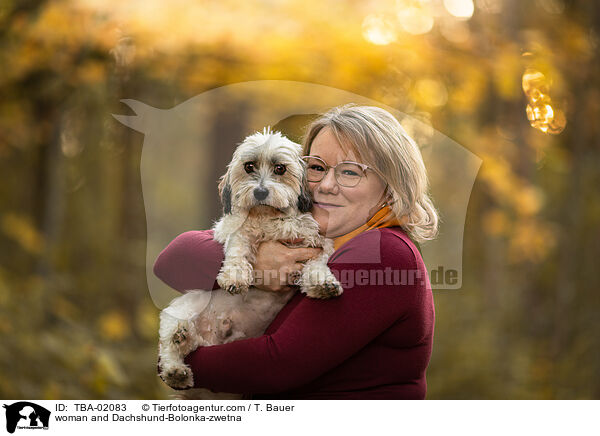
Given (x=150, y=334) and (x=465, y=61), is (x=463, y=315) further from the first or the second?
(x=150, y=334)

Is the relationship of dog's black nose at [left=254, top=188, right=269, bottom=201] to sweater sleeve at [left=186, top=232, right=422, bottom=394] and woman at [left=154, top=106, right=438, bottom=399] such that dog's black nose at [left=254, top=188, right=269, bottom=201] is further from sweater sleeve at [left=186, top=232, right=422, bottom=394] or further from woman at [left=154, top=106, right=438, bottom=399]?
sweater sleeve at [left=186, top=232, right=422, bottom=394]

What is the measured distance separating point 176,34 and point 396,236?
488 cm

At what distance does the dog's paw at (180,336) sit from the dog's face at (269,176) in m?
0.55

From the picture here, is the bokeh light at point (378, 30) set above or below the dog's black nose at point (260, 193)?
above

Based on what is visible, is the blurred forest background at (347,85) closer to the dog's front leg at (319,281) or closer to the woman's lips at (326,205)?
the woman's lips at (326,205)

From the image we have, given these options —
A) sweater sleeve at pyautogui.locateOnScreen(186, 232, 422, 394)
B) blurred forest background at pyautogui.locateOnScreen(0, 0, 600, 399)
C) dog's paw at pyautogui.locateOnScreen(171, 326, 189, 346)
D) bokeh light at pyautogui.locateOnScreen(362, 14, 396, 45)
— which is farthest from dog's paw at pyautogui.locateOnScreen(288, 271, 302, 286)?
bokeh light at pyautogui.locateOnScreen(362, 14, 396, 45)

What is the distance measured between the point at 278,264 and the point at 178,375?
2.01 feet

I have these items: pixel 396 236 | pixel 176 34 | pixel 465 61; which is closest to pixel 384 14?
pixel 465 61

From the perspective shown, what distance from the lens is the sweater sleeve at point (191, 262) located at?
8.32 ft

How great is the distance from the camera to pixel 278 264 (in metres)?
2.59

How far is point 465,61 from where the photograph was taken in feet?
22.5

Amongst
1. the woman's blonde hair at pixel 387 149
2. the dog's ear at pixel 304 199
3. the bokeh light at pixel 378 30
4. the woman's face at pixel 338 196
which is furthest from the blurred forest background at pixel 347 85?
the dog's ear at pixel 304 199

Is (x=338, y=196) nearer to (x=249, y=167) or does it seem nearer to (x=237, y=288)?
(x=249, y=167)
